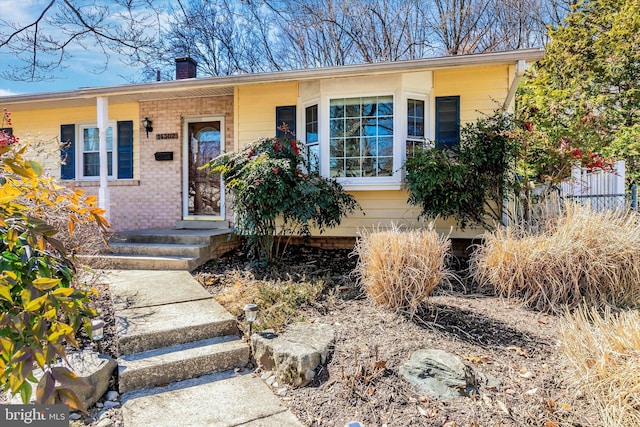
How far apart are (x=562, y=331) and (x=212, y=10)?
29.6 ft

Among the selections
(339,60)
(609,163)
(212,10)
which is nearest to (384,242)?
(609,163)

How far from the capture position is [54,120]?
27.9 ft

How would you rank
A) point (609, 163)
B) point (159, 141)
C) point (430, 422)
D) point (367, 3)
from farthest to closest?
point (367, 3)
point (159, 141)
point (609, 163)
point (430, 422)

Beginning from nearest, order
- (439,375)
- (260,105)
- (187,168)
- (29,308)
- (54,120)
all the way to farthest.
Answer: (29,308)
(439,375)
(260,105)
(187,168)
(54,120)

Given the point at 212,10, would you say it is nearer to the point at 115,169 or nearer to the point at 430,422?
the point at 115,169

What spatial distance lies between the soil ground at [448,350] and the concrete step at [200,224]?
3.83m

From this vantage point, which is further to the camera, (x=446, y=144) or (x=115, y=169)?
(x=115, y=169)

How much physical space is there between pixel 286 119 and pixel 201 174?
2303 mm

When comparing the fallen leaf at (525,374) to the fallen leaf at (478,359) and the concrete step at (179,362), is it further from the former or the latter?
the concrete step at (179,362)

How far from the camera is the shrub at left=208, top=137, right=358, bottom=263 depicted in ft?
17.9

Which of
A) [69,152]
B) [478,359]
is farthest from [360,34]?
[478,359]

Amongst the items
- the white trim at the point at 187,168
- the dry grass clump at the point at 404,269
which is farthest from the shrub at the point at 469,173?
the white trim at the point at 187,168

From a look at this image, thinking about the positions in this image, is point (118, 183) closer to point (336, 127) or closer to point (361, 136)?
point (336, 127)

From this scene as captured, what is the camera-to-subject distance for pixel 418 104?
6.39 meters
